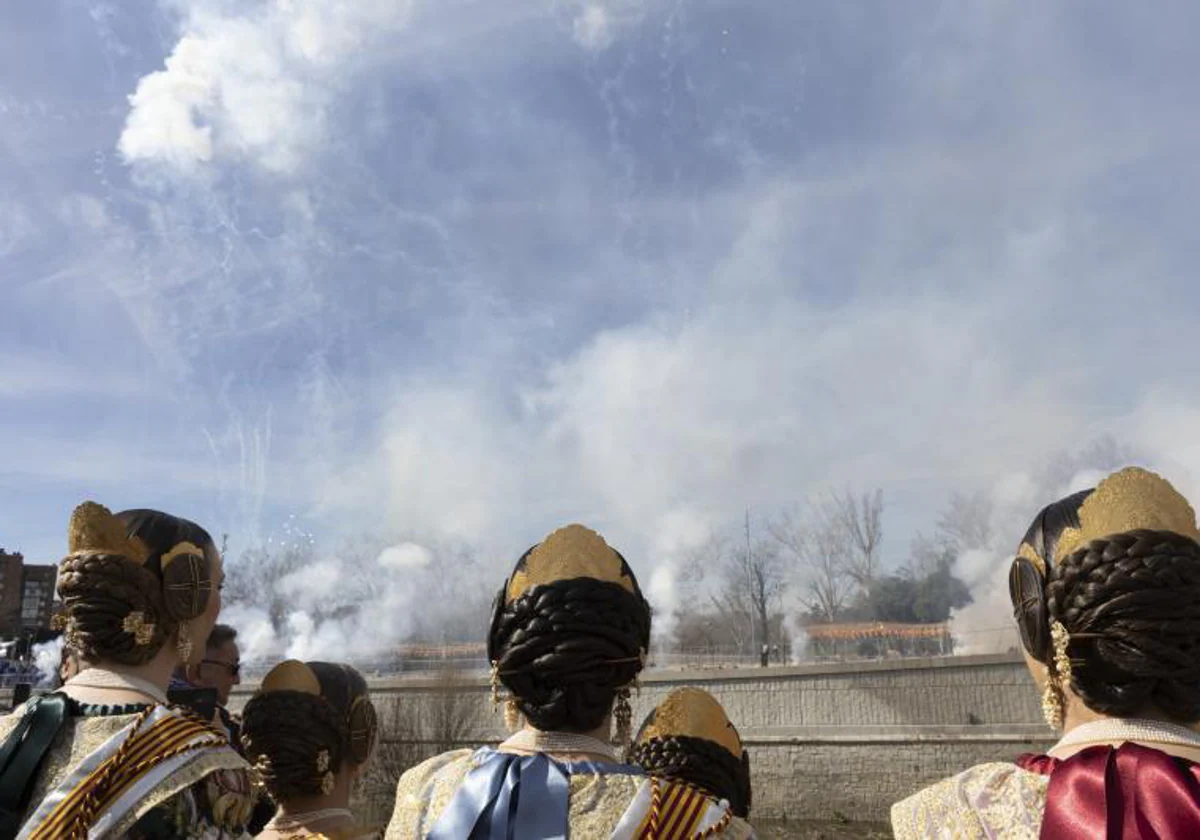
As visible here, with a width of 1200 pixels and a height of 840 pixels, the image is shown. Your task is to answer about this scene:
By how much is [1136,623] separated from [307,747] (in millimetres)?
2736

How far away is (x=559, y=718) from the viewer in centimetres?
215

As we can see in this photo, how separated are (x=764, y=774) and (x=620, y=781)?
29633 millimetres

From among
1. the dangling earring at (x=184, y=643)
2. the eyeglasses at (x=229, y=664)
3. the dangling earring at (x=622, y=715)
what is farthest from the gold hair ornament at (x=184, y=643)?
the eyeglasses at (x=229, y=664)

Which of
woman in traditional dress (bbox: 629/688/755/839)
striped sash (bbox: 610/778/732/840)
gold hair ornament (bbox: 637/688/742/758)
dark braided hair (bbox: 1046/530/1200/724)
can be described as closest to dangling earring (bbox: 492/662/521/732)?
striped sash (bbox: 610/778/732/840)

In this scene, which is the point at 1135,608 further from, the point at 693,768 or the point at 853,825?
the point at 853,825

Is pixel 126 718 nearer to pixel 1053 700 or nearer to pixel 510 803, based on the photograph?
pixel 510 803

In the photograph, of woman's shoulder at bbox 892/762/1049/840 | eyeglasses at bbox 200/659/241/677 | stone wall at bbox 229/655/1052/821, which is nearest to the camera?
woman's shoulder at bbox 892/762/1049/840

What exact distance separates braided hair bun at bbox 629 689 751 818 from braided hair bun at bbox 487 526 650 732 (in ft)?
3.38

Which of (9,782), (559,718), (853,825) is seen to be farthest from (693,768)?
(853,825)

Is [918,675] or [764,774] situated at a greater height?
[918,675]

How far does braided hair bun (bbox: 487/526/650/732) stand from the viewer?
2156 millimetres

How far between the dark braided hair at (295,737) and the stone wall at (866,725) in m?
25.5

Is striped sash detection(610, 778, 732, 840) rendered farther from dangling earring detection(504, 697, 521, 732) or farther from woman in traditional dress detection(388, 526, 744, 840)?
dangling earring detection(504, 697, 521, 732)

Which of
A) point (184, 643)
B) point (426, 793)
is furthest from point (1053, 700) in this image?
point (184, 643)
